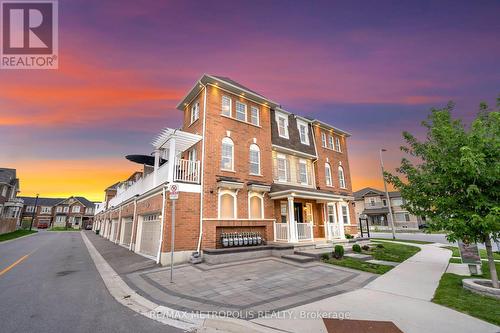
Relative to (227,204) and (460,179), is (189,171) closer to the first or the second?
(227,204)

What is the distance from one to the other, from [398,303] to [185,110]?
17.2 metres

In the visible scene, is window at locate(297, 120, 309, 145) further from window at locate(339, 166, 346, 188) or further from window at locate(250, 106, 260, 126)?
window at locate(250, 106, 260, 126)

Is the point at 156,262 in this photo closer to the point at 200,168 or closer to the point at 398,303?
the point at 200,168

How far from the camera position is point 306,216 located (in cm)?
1803

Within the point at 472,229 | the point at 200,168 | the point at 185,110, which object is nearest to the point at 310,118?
the point at 185,110

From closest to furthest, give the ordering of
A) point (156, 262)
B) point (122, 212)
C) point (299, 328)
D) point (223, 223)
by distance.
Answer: point (299, 328) → point (156, 262) → point (223, 223) → point (122, 212)

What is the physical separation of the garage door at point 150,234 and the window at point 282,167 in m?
9.27

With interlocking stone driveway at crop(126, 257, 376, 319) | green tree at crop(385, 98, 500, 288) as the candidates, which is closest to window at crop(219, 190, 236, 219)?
interlocking stone driveway at crop(126, 257, 376, 319)

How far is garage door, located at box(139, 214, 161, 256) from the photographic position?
1289 cm

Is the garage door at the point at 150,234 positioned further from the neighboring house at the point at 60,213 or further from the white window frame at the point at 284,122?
the neighboring house at the point at 60,213

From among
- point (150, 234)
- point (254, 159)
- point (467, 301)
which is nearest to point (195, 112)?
point (254, 159)

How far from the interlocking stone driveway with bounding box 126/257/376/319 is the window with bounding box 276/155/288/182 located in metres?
7.78

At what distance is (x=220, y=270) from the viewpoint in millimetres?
9930

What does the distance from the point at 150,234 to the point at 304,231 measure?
10.1m
